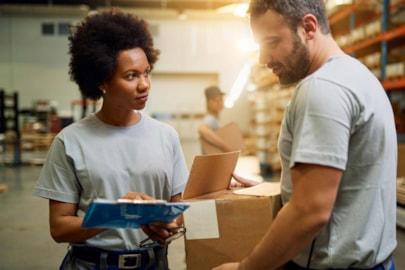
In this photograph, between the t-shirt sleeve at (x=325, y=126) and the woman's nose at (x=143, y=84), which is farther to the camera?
the woman's nose at (x=143, y=84)

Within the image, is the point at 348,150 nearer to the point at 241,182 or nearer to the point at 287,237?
the point at 287,237

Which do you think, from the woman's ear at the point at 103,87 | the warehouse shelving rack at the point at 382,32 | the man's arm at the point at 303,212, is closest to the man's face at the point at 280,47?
the man's arm at the point at 303,212

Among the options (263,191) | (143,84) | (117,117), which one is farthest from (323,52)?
(117,117)

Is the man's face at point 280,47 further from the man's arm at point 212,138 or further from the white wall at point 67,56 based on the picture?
the white wall at point 67,56

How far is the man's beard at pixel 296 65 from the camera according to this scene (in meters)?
1.13

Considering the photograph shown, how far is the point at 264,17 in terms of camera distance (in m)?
1.14

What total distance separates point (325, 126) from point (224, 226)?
0.58 metres

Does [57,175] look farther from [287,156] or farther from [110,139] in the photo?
[287,156]

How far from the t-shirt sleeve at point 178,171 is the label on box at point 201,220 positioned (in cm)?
31

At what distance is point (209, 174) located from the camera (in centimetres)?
154

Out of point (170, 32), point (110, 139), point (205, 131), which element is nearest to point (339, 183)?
point (110, 139)

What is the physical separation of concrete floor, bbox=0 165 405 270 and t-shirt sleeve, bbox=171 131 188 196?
252 cm

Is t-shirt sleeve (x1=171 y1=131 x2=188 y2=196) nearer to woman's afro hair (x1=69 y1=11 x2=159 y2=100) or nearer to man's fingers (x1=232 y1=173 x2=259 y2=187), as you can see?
man's fingers (x1=232 y1=173 x2=259 y2=187)

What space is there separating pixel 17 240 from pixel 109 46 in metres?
4.06
